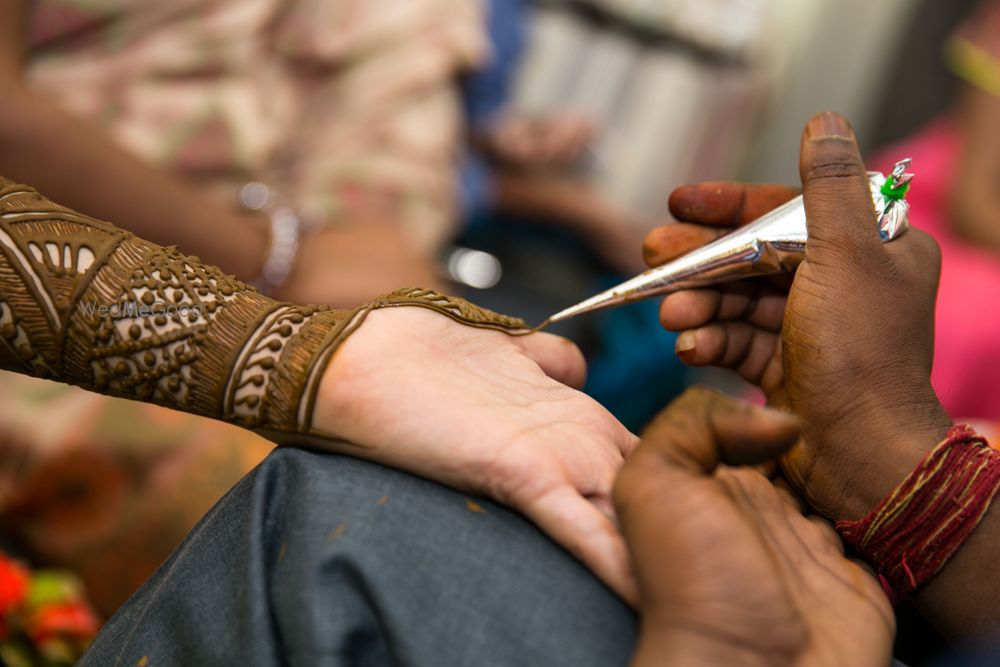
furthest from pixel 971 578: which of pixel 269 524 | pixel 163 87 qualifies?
pixel 163 87

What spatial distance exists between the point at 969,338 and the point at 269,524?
1.35 meters

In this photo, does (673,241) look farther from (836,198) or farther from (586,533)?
(586,533)

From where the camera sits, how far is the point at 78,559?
3.32ft

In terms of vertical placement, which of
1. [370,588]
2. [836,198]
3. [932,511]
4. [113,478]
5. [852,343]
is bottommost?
[113,478]

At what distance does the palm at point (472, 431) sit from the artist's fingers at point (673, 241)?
8.9 inches

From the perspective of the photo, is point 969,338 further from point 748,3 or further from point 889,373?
point 748,3

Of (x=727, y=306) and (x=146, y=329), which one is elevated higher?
(x=727, y=306)

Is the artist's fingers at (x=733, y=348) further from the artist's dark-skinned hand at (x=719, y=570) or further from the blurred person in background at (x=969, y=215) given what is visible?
the blurred person in background at (x=969, y=215)

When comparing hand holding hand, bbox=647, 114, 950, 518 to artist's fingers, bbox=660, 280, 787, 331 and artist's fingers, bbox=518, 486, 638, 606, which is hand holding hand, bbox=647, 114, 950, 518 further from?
artist's fingers, bbox=518, 486, 638, 606

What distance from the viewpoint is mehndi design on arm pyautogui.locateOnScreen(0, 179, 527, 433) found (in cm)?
66

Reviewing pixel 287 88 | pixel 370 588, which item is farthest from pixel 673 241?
pixel 287 88

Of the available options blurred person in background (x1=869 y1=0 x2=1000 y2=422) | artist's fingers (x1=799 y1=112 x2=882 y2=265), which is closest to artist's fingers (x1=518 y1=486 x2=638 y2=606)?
artist's fingers (x1=799 y1=112 x2=882 y2=265)

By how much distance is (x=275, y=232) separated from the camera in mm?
1283

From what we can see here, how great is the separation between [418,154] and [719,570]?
1.16 m
